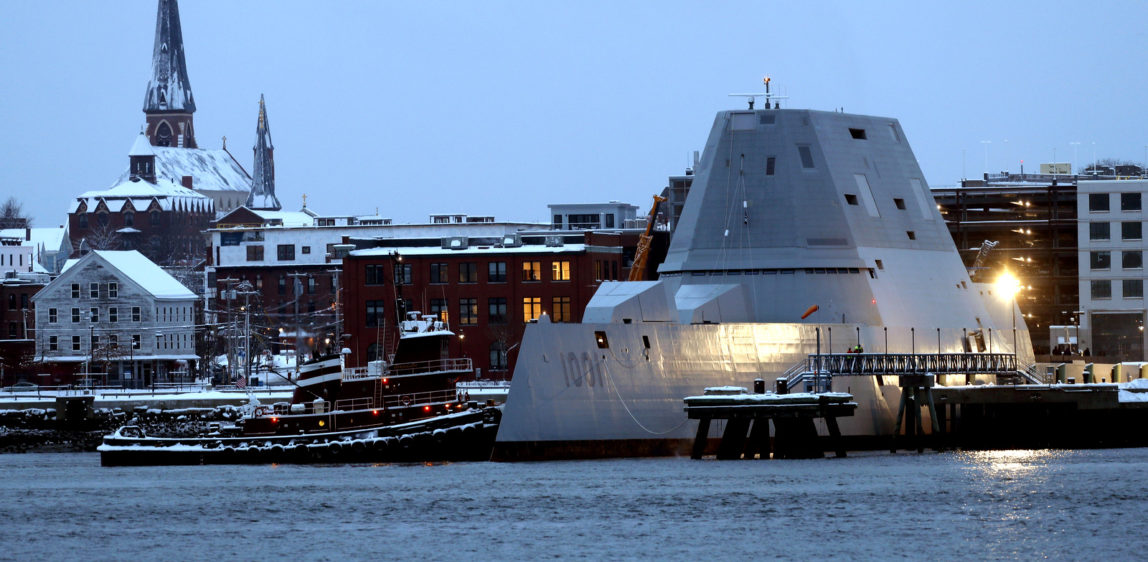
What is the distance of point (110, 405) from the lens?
277 ft

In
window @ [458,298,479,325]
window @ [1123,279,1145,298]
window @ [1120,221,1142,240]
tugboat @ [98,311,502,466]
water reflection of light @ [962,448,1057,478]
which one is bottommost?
water reflection of light @ [962,448,1057,478]

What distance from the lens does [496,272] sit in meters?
97.9

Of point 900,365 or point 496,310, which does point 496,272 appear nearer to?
point 496,310

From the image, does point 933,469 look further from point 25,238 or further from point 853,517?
point 25,238

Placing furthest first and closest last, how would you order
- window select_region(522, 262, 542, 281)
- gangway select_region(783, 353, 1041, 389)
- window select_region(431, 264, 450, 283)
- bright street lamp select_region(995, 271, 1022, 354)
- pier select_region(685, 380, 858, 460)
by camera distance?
window select_region(431, 264, 450, 283), window select_region(522, 262, 542, 281), bright street lamp select_region(995, 271, 1022, 354), gangway select_region(783, 353, 1041, 389), pier select_region(685, 380, 858, 460)

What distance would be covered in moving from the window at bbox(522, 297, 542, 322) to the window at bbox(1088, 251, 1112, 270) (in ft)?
84.0

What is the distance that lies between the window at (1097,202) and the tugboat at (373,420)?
41546 millimetres

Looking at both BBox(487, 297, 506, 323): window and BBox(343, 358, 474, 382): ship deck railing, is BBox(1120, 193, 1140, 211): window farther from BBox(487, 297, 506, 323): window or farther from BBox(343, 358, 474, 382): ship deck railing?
BBox(343, 358, 474, 382): ship deck railing

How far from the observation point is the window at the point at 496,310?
3826 inches

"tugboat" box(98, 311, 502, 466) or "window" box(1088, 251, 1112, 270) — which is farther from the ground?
"window" box(1088, 251, 1112, 270)

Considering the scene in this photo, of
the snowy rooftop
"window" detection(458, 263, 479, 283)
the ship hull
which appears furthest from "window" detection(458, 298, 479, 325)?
the ship hull

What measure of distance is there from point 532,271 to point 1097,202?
86.8 feet

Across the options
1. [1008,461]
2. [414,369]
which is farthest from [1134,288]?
[414,369]

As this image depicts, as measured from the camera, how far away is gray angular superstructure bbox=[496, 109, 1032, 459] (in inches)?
2114
